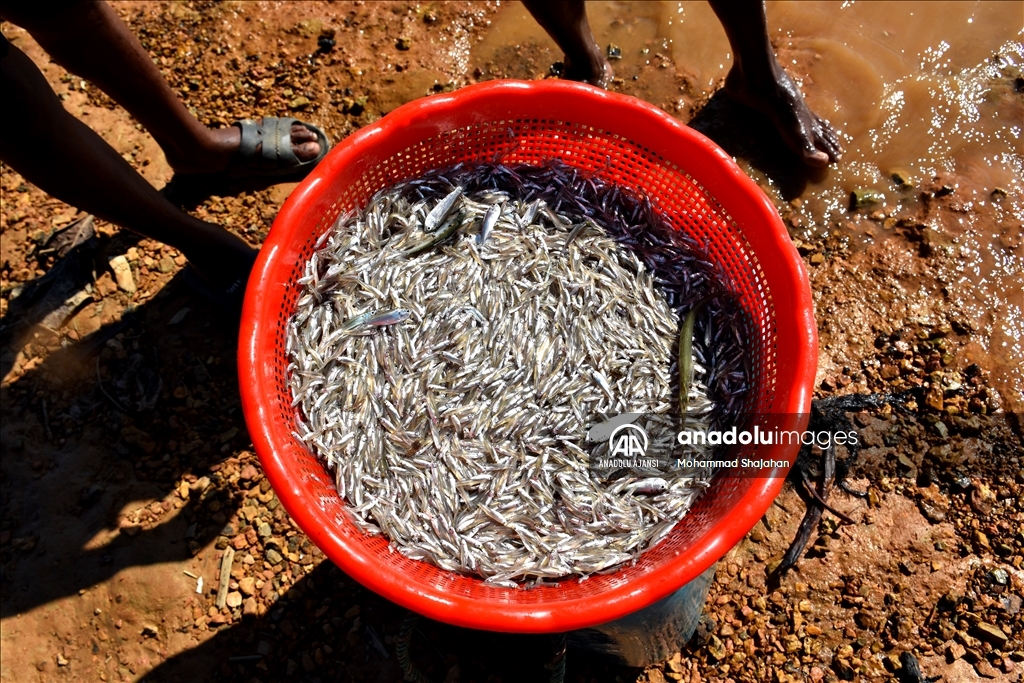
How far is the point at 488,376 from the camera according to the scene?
263 centimetres

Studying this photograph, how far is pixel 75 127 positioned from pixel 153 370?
1291 millimetres

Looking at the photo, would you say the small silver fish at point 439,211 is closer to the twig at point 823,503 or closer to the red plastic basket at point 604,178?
the red plastic basket at point 604,178

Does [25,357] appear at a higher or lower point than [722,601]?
lower

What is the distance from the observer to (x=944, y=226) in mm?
3422

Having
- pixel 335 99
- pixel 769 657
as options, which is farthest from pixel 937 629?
pixel 335 99

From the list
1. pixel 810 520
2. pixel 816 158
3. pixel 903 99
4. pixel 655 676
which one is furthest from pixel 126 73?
pixel 903 99

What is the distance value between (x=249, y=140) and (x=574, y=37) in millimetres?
1898

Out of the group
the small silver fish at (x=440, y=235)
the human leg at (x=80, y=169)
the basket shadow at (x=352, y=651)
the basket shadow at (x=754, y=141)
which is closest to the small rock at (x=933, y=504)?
the basket shadow at (x=352, y=651)

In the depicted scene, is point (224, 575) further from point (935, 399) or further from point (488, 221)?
point (935, 399)

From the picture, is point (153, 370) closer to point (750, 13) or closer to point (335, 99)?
point (335, 99)

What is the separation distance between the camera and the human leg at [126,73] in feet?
8.60

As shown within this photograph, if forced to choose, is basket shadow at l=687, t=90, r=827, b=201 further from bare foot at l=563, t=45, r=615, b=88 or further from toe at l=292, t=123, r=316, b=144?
toe at l=292, t=123, r=316, b=144
